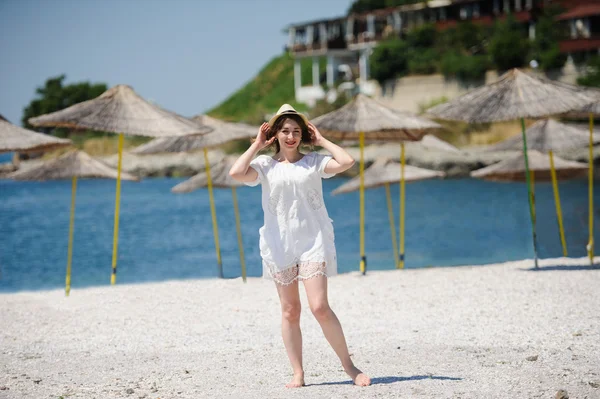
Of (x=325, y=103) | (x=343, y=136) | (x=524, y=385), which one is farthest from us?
(x=325, y=103)

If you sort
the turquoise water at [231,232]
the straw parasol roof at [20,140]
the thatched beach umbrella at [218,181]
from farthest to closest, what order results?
the turquoise water at [231,232]
the thatched beach umbrella at [218,181]
the straw parasol roof at [20,140]

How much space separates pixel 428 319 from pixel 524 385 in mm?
3503

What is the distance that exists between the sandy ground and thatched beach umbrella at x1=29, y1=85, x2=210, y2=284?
2.17 metres

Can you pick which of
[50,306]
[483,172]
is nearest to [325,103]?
[483,172]

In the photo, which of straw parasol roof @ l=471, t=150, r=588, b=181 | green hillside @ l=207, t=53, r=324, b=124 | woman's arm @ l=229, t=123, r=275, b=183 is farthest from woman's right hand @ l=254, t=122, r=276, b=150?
green hillside @ l=207, t=53, r=324, b=124

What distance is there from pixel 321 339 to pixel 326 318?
2.76m

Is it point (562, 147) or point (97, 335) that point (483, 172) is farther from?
point (97, 335)

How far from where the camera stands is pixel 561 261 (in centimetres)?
1484

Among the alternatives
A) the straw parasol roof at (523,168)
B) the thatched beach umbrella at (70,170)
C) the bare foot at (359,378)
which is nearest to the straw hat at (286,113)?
the bare foot at (359,378)

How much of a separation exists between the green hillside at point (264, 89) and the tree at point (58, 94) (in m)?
13.0

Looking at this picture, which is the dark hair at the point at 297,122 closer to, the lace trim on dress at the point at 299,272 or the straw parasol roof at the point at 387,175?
the lace trim on dress at the point at 299,272

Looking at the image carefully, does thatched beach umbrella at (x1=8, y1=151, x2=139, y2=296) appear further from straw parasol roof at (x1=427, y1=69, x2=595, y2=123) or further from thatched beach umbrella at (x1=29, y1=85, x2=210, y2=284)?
straw parasol roof at (x1=427, y1=69, x2=595, y2=123)

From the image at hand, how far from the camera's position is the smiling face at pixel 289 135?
5.67 meters

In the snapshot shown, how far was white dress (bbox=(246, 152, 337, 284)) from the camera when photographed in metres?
5.56
